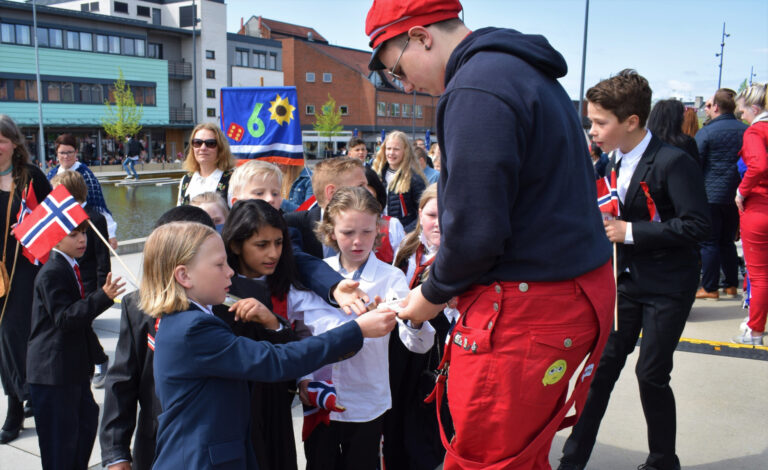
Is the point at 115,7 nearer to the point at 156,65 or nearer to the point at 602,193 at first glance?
the point at 156,65

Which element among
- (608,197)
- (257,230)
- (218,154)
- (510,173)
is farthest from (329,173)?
(510,173)

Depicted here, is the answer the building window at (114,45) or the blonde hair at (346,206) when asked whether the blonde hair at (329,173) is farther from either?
the building window at (114,45)

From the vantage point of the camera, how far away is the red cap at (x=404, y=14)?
1906mm

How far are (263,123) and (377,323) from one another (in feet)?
15.1

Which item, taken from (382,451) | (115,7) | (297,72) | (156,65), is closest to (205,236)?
(382,451)

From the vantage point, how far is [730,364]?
199 inches

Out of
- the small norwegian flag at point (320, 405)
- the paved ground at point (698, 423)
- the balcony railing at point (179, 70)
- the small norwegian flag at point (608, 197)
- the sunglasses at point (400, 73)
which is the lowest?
the paved ground at point (698, 423)

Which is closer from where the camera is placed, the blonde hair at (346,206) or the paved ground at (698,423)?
the blonde hair at (346,206)

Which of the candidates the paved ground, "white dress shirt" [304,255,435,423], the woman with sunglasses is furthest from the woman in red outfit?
the woman with sunglasses

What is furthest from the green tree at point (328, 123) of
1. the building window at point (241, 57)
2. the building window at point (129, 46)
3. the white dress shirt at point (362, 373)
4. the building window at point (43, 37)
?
the white dress shirt at point (362, 373)

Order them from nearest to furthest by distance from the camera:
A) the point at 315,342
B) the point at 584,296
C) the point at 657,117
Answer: the point at 584,296 < the point at 315,342 < the point at 657,117

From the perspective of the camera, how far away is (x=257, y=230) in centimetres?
283

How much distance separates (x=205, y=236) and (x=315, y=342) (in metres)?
0.56

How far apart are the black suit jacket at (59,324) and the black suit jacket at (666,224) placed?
2.82 m
